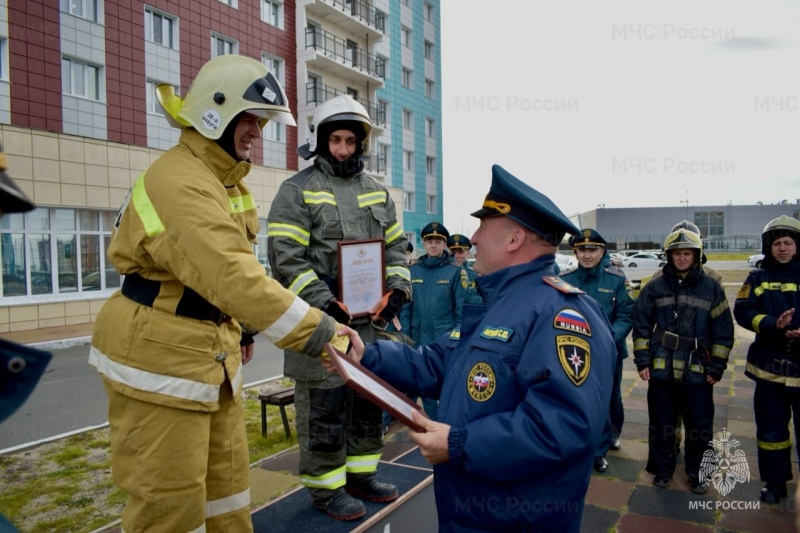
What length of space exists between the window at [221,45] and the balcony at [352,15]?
16.3 ft

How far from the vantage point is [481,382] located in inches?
84.4

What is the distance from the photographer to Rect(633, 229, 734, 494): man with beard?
5016mm

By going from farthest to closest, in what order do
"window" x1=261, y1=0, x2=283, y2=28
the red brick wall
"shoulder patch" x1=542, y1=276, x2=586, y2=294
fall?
"window" x1=261, y1=0, x2=283, y2=28
the red brick wall
"shoulder patch" x1=542, y1=276, x2=586, y2=294

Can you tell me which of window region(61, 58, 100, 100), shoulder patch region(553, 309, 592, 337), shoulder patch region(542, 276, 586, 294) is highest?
window region(61, 58, 100, 100)

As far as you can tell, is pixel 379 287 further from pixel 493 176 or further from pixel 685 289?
pixel 685 289

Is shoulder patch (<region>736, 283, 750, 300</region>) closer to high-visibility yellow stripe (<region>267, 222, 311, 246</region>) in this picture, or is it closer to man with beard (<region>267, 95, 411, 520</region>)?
man with beard (<region>267, 95, 411, 520</region>)

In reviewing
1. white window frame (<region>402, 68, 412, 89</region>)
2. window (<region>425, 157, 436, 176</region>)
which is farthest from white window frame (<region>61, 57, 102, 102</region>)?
window (<region>425, 157, 436, 176</region>)

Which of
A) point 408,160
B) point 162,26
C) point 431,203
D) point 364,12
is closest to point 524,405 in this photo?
point 162,26

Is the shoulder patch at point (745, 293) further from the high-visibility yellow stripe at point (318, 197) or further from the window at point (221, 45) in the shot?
the window at point (221, 45)

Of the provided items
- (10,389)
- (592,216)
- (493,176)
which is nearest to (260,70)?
(493,176)

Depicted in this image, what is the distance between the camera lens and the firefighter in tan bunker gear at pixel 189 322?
242cm

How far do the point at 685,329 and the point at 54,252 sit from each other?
55.7 ft

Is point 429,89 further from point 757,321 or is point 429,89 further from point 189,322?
point 189,322

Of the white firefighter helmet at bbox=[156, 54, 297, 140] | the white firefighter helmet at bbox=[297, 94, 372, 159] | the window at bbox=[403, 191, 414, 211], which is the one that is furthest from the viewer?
the window at bbox=[403, 191, 414, 211]
